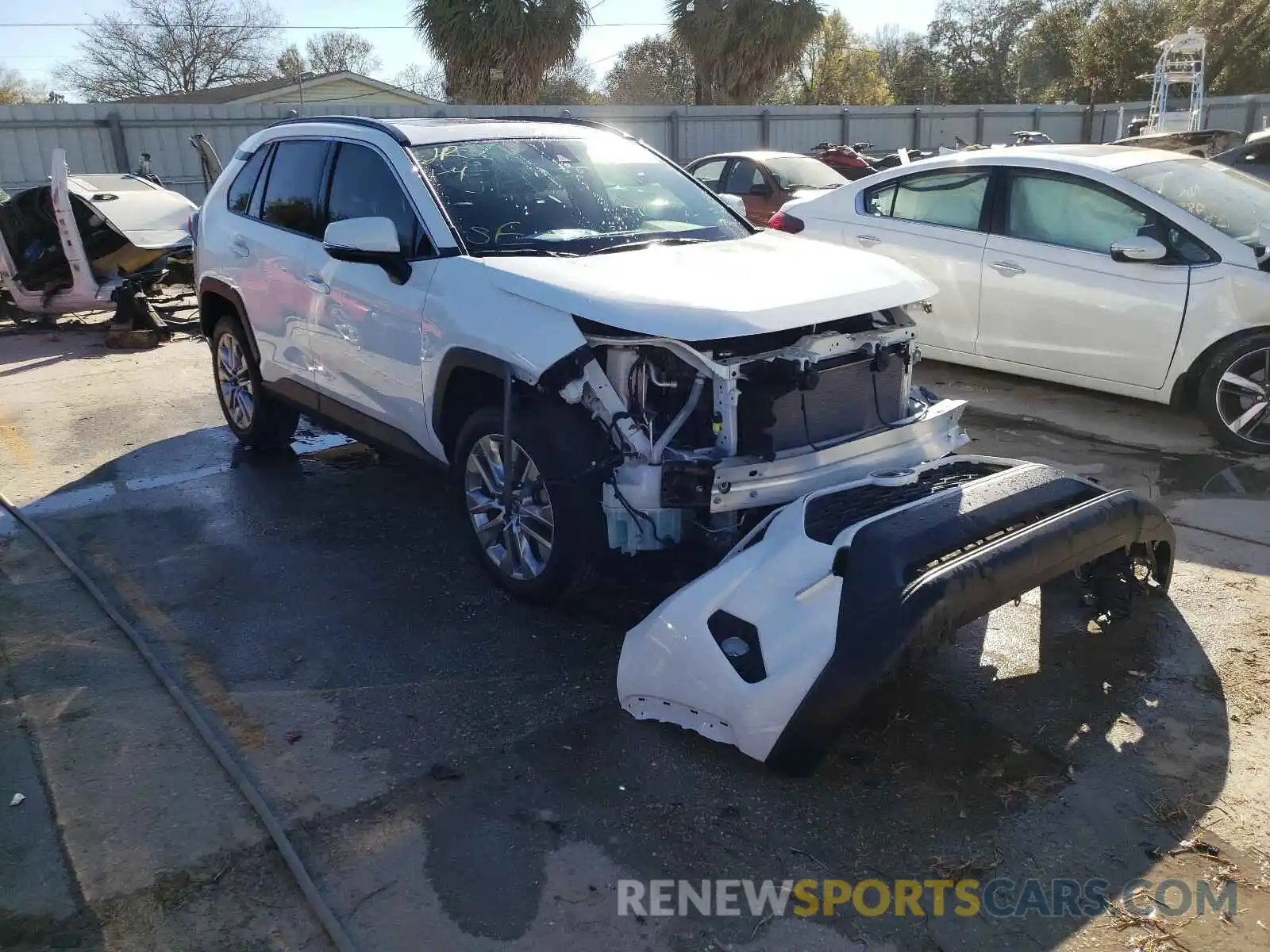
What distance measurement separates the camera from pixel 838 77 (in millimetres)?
57469

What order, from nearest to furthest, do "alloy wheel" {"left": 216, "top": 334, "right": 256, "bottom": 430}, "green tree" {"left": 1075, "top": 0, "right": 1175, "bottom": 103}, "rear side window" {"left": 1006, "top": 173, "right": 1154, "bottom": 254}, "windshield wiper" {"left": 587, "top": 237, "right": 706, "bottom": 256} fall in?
"windshield wiper" {"left": 587, "top": 237, "right": 706, "bottom": 256}
"rear side window" {"left": 1006, "top": 173, "right": 1154, "bottom": 254}
"alloy wheel" {"left": 216, "top": 334, "right": 256, "bottom": 430}
"green tree" {"left": 1075, "top": 0, "right": 1175, "bottom": 103}

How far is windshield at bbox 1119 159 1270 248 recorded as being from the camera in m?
6.30

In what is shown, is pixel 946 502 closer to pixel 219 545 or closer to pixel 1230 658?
pixel 1230 658

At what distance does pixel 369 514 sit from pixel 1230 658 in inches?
163

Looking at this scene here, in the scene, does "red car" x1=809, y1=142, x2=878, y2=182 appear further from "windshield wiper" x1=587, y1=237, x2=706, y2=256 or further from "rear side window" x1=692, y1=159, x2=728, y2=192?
"windshield wiper" x1=587, y1=237, x2=706, y2=256

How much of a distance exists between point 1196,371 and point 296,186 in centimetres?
529

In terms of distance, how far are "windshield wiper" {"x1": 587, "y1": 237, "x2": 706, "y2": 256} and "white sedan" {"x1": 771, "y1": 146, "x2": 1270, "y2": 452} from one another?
2920mm

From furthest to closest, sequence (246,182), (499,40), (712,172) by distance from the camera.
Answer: (499,40) < (712,172) < (246,182)

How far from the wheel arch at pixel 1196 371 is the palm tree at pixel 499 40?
23.6 meters

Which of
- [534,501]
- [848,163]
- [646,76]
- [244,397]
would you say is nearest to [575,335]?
[534,501]

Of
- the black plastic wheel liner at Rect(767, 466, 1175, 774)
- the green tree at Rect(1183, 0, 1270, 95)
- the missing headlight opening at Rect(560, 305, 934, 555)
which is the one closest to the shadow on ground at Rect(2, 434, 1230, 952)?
the black plastic wheel liner at Rect(767, 466, 1175, 774)

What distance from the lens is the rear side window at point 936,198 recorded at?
725 centimetres

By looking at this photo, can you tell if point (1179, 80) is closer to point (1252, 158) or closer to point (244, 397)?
point (1252, 158)

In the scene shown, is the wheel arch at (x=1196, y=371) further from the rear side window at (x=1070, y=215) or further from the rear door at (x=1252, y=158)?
the rear door at (x=1252, y=158)
